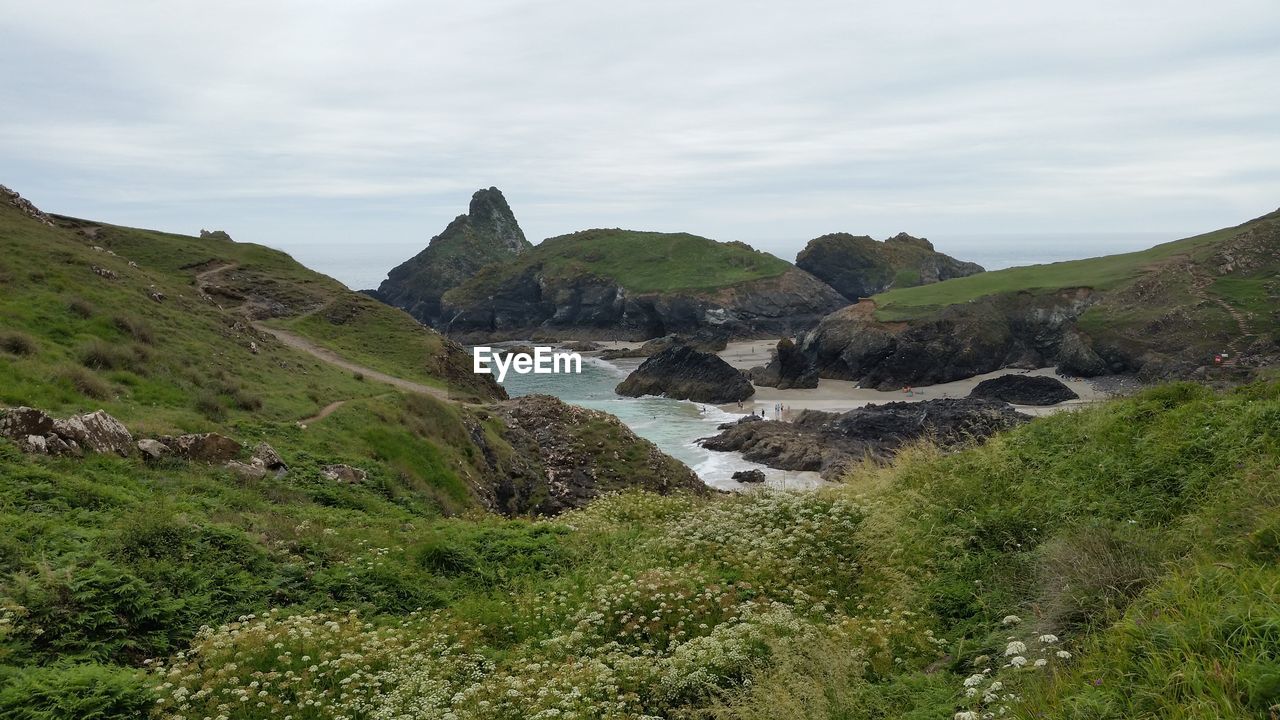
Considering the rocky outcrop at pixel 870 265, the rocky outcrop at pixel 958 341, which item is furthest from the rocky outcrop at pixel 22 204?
the rocky outcrop at pixel 870 265

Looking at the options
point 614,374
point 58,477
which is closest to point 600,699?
point 58,477

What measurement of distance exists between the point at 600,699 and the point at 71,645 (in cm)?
558

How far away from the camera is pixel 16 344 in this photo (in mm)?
17266

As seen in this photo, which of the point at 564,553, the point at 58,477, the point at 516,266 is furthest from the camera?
the point at 516,266

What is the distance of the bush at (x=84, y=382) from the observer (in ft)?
54.0

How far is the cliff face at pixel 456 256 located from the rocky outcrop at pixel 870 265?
68208 millimetres

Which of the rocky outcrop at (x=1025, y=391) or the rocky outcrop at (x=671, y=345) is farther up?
the rocky outcrop at (x=671, y=345)

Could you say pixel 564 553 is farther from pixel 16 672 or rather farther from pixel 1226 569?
pixel 1226 569

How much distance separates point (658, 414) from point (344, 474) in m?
43.9

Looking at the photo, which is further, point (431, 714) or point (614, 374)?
point (614, 374)

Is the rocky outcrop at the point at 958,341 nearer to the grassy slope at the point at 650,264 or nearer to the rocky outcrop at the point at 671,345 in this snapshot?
the rocky outcrop at the point at 671,345

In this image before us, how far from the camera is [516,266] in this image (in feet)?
440

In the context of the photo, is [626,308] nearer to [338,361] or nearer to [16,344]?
[338,361]

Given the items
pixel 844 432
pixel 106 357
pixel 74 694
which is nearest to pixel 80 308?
pixel 106 357
